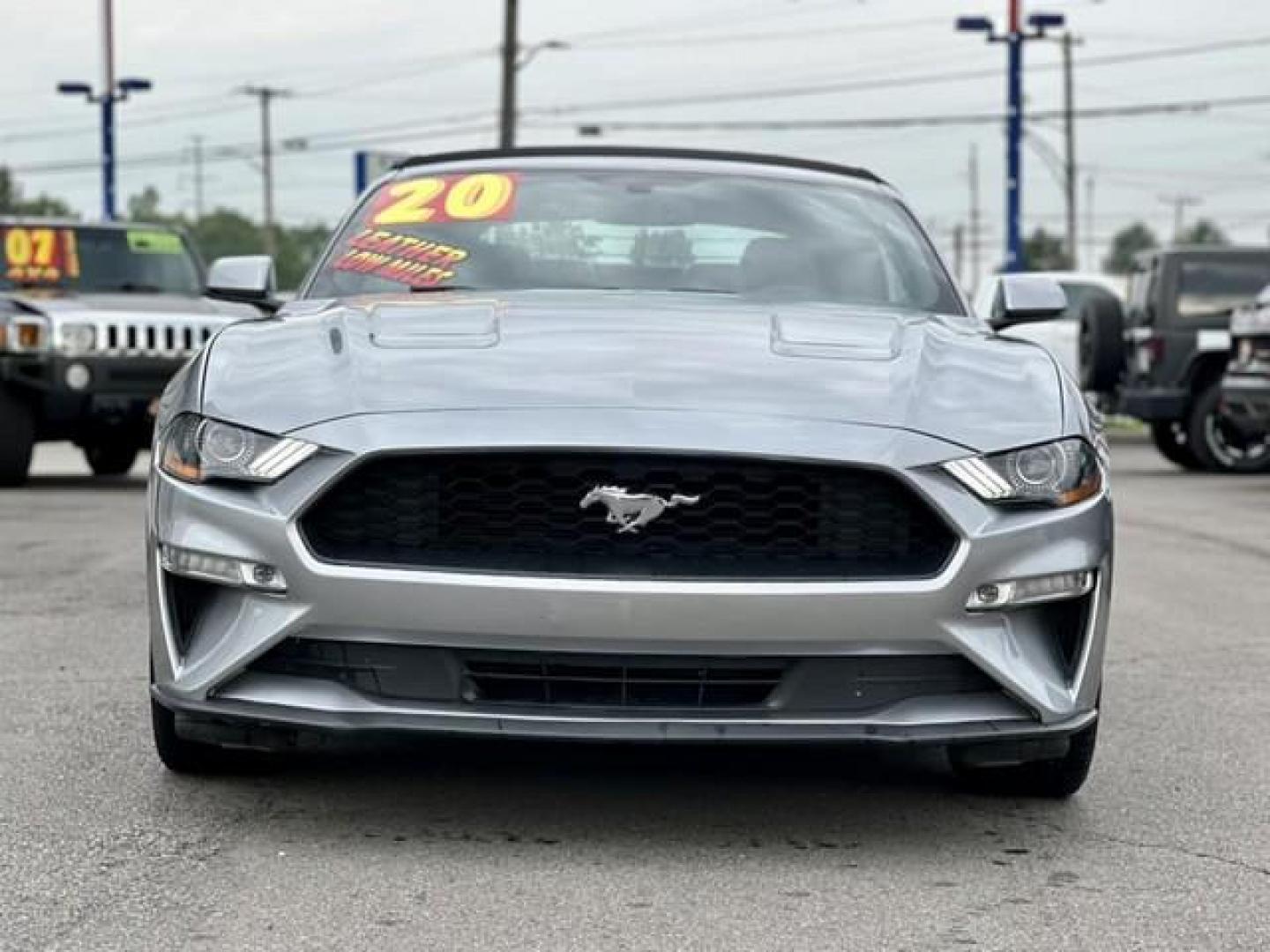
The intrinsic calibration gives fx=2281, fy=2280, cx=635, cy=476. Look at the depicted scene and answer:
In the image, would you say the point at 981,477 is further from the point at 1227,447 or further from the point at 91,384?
the point at 1227,447

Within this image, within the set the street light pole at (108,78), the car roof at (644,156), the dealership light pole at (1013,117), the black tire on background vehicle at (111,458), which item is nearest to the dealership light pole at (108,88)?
the street light pole at (108,78)

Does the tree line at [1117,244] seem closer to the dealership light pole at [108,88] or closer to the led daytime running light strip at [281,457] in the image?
the dealership light pole at [108,88]

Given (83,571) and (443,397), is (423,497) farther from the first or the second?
(83,571)

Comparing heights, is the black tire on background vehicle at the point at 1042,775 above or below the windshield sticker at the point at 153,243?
below

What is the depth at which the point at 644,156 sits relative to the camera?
659cm

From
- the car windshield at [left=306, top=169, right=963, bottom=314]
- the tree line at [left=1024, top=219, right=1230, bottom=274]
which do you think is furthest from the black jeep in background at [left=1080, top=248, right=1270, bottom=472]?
the tree line at [left=1024, top=219, right=1230, bottom=274]

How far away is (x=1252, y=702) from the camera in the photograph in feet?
21.4

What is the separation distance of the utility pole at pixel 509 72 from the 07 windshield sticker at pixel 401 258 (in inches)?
1253

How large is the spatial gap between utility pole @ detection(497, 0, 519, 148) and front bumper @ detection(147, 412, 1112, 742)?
110ft

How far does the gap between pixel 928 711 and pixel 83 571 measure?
5.85 metres

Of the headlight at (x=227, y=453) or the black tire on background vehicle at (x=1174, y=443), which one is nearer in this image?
the headlight at (x=227, y=453)

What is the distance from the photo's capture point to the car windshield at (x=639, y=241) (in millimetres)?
5812

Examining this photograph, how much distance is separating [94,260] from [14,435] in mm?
1899

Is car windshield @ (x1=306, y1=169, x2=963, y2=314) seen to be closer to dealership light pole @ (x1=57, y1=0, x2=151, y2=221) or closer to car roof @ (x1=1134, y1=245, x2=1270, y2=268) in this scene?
car roof @ (x1=1134, y1=245, x2=1270, y2=268)
